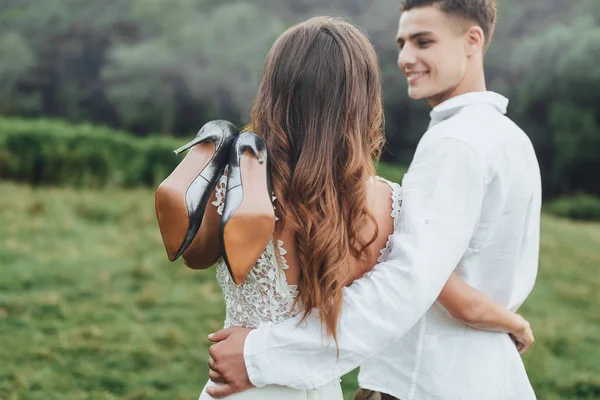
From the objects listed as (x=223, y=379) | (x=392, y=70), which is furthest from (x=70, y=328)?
(x=392, y=70)

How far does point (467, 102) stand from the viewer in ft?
6.53

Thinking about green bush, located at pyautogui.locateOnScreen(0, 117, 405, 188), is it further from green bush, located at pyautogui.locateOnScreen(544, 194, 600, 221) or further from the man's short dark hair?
green bush, located at pyautogui.locateOnScreen(544, 194, 600, 221)

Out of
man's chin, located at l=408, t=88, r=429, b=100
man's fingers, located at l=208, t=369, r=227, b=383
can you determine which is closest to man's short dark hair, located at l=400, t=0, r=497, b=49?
man's chin, located at l=408, t=88, r=429, b=100

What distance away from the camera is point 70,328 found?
492 centimetres

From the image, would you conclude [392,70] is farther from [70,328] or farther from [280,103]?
[280,103]

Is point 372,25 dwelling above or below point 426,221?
above

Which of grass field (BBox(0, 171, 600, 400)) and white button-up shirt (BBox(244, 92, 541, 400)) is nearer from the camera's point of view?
white button-up shirt (BBox(244, 92, 541, 400))

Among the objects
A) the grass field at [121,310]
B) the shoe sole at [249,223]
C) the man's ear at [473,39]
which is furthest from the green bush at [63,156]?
the shoe sole at [249,223]

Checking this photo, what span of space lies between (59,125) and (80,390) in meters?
7.18

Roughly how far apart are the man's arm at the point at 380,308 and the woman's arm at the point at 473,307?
0.36 ft

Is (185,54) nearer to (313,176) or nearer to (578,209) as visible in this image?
(578,209)

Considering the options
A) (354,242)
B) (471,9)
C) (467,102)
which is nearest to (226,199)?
(354,242)

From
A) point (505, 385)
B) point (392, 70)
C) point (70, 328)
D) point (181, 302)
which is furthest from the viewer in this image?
point (392, 70)

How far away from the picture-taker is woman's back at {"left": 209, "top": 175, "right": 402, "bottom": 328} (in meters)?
1.66
